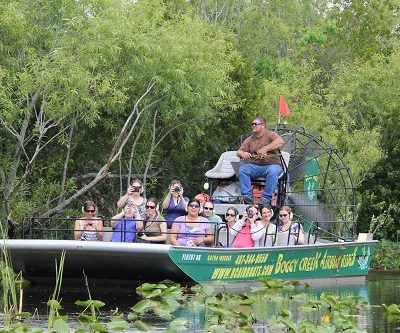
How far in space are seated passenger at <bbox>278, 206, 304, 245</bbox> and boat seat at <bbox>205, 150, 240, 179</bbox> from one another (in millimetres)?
2107

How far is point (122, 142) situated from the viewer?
25.2 m

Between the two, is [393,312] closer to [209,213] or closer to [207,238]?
[207,238]

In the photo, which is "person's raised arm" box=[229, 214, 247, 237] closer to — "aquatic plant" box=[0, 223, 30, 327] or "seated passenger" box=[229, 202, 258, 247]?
"seated passenger" box=[229, 202, 258, 247]

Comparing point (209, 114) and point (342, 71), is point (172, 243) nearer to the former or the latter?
point (209, 114)

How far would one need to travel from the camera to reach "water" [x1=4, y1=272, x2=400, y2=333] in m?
13.7

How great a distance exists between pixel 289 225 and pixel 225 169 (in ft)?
8.42

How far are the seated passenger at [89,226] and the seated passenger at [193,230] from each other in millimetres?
1092

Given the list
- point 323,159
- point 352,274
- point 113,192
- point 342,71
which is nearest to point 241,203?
point 352,274

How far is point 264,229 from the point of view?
1905cm

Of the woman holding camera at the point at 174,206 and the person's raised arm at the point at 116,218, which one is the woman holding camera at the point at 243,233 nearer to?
the woman holding camera at the point at 174,206

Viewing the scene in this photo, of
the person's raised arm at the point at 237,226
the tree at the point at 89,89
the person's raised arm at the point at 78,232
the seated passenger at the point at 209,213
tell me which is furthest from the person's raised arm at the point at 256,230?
the tree at the point at 89,89

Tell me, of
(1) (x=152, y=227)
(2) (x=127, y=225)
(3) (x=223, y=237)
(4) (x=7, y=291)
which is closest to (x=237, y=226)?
(3) (x=223, y=237)

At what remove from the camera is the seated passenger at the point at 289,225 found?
Result: 19.5 metres

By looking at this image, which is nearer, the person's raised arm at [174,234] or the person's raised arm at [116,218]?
the person's raised arm at [116,218]
